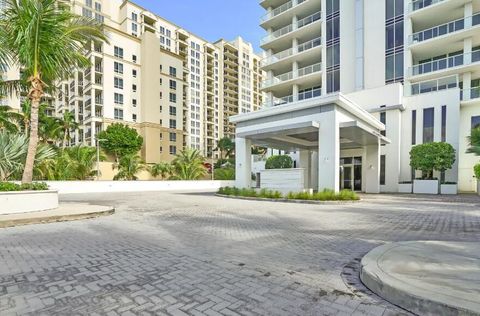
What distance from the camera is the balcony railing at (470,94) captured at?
25.1m

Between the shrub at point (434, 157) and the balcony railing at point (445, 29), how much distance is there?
41.1ft

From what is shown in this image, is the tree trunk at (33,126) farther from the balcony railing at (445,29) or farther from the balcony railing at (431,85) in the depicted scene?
the balcony railing at (445,29)

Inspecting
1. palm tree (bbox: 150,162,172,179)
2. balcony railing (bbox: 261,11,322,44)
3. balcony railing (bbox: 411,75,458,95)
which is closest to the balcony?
balcony railing (bbox: 261,11,322,44)

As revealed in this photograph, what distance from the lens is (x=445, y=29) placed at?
27.8 metres

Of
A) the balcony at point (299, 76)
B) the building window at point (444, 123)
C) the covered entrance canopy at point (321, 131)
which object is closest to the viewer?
the covered entrance canopy at point (321, 131)

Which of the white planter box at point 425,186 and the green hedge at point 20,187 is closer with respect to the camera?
the green hedge at point 20,187

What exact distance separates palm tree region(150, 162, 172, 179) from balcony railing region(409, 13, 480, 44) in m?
35.1

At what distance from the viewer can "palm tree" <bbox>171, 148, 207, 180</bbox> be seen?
135ft

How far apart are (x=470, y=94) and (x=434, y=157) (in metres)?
8.44

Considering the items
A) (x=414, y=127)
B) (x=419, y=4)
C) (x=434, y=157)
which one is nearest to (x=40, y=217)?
(x=434, y=157)

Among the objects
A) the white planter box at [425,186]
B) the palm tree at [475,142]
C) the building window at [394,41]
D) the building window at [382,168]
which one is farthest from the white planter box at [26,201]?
the building window at [394,41]

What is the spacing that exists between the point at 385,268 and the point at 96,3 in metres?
74.8

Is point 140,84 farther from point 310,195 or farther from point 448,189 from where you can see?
point 448,189

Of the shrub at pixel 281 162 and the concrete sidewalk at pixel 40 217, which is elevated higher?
the shrub at pixel 281 162
